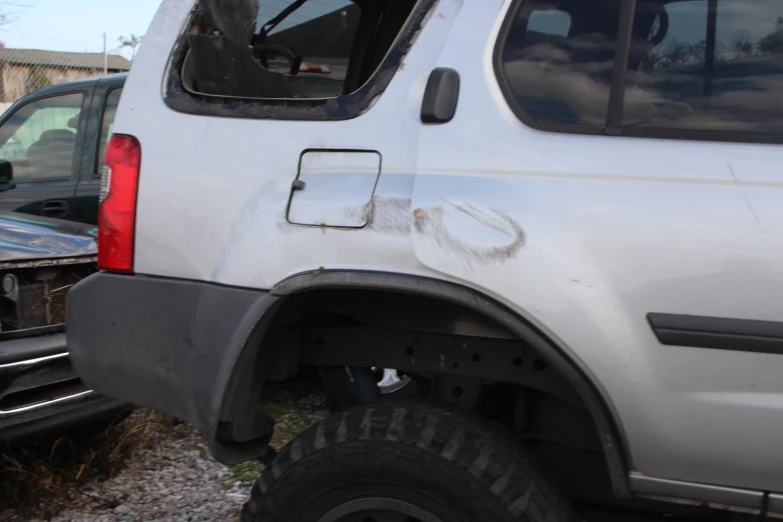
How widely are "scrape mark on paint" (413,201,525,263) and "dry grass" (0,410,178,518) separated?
80.8 inches

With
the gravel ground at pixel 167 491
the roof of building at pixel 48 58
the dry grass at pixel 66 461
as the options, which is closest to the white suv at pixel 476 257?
the gravel ground at pixel 167 491

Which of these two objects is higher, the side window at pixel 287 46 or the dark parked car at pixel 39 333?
the side window at pixel 287 46

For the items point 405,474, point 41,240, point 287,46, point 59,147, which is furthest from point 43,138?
point 405,474

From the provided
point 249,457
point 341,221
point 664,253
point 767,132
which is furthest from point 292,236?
point 767,132

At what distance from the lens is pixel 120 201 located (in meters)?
2.22

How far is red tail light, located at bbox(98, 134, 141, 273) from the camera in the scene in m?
2.21

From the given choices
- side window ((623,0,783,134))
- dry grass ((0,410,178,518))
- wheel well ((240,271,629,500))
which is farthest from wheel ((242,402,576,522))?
dry grass ((0,410,178,518))

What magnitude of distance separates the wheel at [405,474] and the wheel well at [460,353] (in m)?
0.17

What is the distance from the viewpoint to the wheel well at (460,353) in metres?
1.86

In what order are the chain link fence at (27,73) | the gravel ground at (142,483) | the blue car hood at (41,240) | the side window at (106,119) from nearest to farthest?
1. the gravel ground at (142,483)
2. the blue car hood at (41,240)
3. the side window at (106,119)
4. the chain link fence at (27,73)

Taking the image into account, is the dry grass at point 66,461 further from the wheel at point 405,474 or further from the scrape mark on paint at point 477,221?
the scrape mark on paint at point 477,221

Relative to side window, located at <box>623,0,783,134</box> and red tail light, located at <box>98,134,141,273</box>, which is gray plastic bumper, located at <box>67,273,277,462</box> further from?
side window, located at <box>623,0,783,134</box>

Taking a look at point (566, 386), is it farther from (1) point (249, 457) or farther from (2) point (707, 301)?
(1) point (249, 457)

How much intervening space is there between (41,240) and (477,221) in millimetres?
2471
